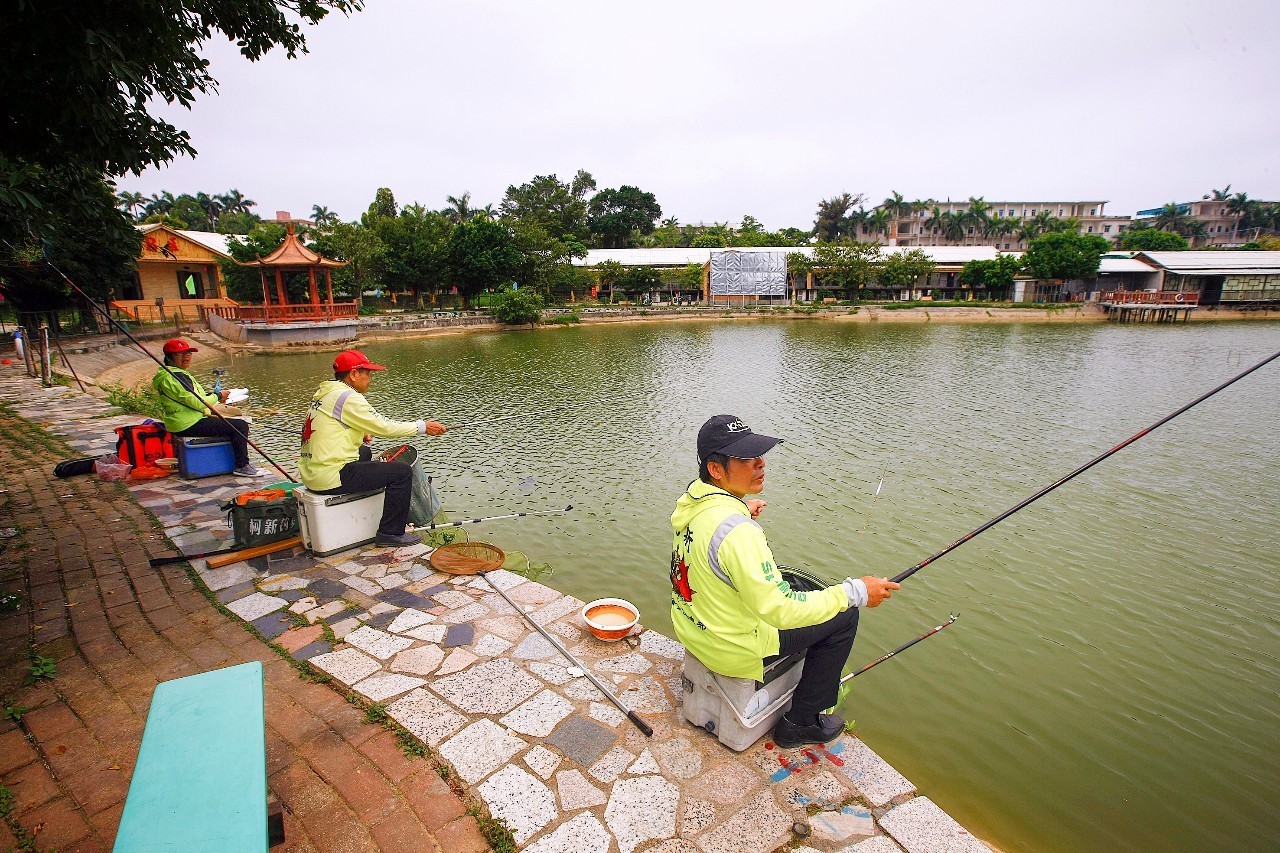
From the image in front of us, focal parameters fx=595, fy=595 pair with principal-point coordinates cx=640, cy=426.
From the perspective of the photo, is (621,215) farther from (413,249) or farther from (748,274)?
(413,249)

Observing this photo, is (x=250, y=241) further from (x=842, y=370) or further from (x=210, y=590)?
(x=210, y=590)

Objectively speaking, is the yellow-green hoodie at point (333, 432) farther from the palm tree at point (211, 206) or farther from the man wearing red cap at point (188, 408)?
the palm tree at point (211, 206)

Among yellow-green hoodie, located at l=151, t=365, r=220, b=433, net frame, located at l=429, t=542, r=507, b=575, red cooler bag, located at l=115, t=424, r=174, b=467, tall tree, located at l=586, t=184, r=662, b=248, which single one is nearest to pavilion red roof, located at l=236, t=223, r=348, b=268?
red cooler bag, located at l=115, t=424, r=174, b=467

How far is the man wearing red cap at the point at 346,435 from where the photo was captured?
5.18 metres

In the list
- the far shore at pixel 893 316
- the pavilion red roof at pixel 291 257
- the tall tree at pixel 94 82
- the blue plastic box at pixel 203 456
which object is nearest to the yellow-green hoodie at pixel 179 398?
the blue plastic box at pixel 203 456

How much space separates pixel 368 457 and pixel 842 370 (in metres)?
19.7

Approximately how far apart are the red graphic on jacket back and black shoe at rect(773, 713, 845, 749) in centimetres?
96

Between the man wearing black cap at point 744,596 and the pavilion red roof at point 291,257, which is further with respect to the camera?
the pavilion red roof at point 291,257

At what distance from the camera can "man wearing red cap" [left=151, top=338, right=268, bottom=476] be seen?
707 centimetres

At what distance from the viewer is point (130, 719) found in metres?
3.28

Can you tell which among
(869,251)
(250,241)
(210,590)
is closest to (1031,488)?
(210,590)

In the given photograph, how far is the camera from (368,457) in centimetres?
592

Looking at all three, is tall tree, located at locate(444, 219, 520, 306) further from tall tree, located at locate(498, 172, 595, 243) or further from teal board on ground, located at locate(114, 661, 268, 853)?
teal board on ground, located at locate(114, 661, 268, 853)

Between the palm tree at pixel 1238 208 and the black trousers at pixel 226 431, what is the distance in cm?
12229
